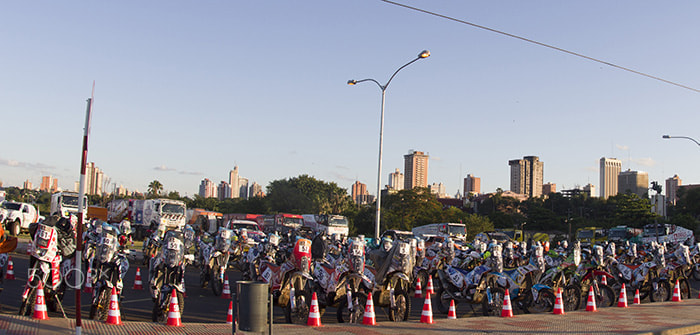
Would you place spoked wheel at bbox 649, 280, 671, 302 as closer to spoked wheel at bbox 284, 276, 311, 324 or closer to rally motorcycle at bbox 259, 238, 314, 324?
rally motorcycle at bbox 259, 238, 314, 324

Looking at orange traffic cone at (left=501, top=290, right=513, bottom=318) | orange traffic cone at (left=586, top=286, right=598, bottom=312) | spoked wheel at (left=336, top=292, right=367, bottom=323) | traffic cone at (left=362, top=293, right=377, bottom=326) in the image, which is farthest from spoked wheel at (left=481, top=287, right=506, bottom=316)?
traffic cone at (left=362, top=293, right=377, bottom=326)

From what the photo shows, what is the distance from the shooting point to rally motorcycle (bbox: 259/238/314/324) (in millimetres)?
10430

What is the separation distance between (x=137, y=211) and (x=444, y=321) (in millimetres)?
32785

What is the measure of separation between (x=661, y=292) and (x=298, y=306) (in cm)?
1108

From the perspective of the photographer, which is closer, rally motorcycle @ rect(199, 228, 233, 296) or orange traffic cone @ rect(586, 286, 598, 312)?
orange traffic cone @ rect(586, 286, 598, 312)

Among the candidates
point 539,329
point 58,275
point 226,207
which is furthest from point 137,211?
point 226,207

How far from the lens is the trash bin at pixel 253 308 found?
7.52 m

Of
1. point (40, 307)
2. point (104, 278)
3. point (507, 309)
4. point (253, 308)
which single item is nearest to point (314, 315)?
point (253, 308)

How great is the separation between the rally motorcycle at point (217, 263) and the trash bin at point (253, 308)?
734 centimetres

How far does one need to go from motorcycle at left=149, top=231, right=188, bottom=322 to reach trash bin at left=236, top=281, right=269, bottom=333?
105 inches

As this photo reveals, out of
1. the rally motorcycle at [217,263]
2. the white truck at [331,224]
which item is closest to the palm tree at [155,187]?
the white truck at [331,224]

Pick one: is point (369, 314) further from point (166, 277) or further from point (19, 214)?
point (19, 214)

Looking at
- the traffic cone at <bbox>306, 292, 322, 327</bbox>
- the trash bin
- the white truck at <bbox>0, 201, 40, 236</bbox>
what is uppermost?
the white truck at <bbox>0, 201, 40, 236</bbox>

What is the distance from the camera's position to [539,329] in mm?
10414
